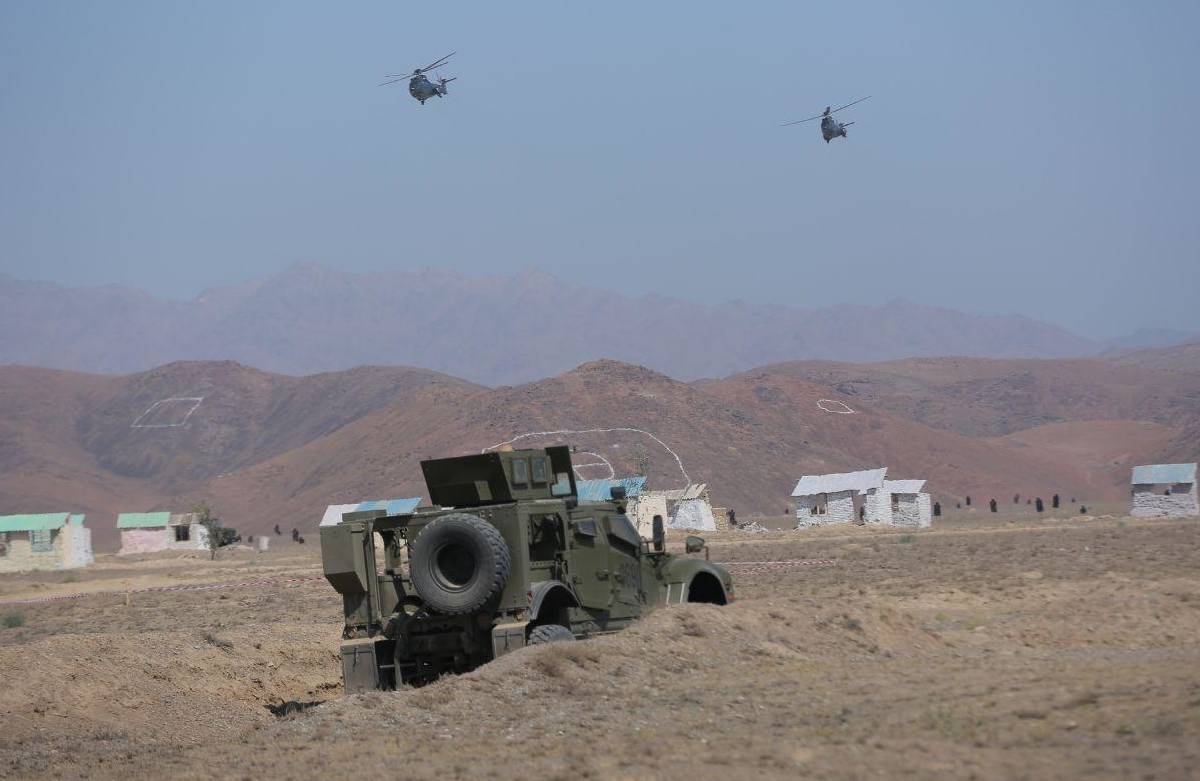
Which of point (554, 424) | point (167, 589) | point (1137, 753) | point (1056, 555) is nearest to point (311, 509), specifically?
point (554, 424)

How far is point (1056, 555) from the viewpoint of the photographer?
39.3 m

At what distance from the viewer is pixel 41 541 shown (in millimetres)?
68500

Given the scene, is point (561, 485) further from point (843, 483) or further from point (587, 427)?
point (587, 427)

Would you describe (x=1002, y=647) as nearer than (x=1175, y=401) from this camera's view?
Yes

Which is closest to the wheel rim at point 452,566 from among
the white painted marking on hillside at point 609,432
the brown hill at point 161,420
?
the white painted marking on hillside at point 609,432

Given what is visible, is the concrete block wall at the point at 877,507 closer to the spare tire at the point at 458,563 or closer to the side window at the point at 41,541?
the side window at the point at 41,541

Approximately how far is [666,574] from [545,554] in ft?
8.68

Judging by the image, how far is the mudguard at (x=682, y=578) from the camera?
59.7ft

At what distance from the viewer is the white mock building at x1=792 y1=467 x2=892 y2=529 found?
67000 millimetres

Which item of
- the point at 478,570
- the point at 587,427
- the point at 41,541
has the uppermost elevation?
the point at 587,427

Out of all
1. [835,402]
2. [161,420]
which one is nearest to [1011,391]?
[835,402]

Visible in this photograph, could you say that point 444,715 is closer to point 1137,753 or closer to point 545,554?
point 545,554

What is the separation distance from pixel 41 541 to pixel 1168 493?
51323 mm

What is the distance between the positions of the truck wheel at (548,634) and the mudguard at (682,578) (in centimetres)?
255
